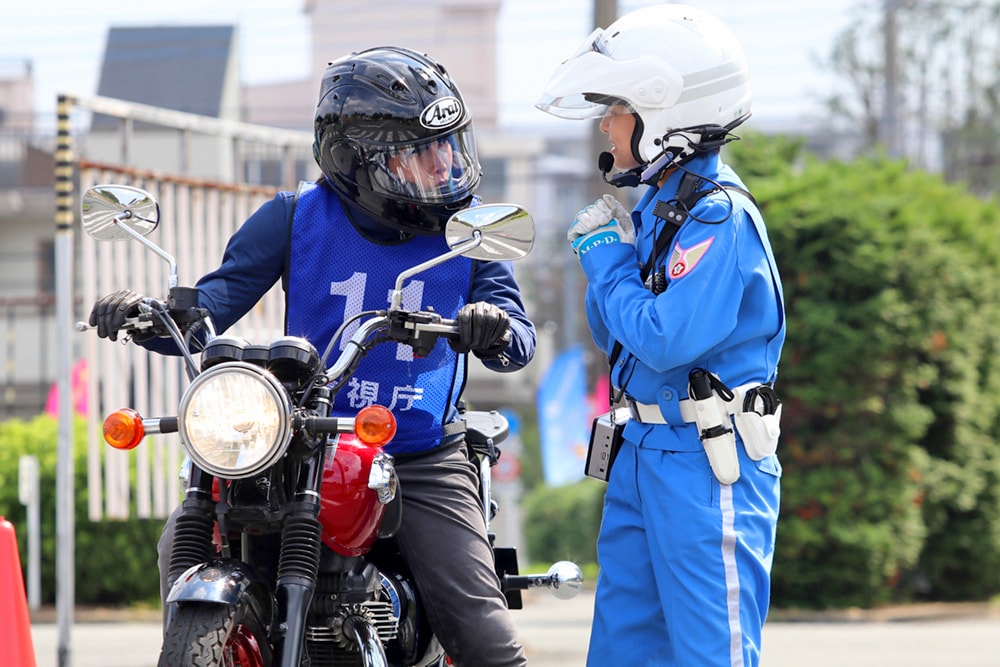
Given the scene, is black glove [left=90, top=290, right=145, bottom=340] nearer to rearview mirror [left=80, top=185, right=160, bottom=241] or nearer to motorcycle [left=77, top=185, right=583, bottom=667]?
motorcycle [left=77, top=185, right=583, bottom=667]

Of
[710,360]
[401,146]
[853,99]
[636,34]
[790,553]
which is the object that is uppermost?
[853,99]

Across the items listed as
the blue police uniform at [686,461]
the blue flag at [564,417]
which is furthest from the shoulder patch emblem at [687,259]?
the blue flag at [564,417]

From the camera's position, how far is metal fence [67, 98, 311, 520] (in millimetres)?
7461

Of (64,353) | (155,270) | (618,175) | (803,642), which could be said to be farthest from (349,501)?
(803,642)

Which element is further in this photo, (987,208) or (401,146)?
(987,208)

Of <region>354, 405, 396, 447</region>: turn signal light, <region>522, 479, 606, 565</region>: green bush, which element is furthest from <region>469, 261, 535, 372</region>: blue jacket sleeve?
<region>522, 479, 606, 565</region>: green bush

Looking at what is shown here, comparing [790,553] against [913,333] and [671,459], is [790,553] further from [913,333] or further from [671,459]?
[671,459]

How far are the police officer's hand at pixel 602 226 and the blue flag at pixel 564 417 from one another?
487 inches

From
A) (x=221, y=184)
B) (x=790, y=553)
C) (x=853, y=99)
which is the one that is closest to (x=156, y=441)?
(x=221, y=184)

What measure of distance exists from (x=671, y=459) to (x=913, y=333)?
7118mm

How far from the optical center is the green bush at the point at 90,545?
1020 cm

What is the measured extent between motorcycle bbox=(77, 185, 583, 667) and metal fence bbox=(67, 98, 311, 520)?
4137 millimetres

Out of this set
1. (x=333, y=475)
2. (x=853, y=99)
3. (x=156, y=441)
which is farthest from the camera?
(x=853, y=99)

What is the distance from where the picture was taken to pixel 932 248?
1049cm
